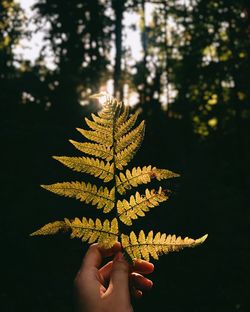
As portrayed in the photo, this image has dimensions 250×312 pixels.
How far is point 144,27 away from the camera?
31.4 m

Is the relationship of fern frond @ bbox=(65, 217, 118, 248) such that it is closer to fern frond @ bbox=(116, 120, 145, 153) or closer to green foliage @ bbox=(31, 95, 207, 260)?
green foliage @ bbox=(31, 95, 207, 260)

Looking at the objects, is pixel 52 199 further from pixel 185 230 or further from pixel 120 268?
pixel 120 268

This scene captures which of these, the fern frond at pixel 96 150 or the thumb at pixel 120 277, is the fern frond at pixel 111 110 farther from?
the thumb at pixel 120 277

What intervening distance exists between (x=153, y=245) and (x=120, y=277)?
0.23 m

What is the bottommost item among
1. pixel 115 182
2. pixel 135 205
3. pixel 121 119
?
pixel 135 205

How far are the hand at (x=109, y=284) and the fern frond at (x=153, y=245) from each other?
8 cm

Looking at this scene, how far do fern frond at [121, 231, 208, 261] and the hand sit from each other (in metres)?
0.08

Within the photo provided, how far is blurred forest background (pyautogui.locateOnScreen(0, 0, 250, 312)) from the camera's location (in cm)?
775

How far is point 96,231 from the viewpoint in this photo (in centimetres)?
150

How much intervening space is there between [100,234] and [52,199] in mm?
10044

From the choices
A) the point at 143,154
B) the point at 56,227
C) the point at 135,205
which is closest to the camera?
the point at 56,227

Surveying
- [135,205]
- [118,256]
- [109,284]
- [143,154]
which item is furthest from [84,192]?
[143,154]

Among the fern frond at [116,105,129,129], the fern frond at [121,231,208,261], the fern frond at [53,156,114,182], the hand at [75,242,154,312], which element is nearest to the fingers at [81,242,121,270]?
the hand at [75,242,154,312]

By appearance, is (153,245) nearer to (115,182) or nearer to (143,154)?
(115,182)
